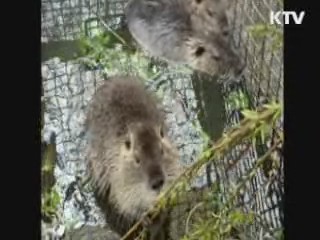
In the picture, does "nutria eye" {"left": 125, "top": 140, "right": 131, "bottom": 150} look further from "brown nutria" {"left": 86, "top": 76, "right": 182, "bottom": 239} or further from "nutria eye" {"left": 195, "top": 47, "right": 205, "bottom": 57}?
"nutria eye" {"left": 195, "top": 47, "right": 205, "bottom": 57}

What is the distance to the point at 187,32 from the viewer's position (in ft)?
9.78

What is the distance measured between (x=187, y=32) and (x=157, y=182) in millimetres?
440

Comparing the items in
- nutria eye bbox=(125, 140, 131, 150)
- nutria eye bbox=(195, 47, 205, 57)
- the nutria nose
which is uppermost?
nutria eye bbox=(195, 47, 205, 57)

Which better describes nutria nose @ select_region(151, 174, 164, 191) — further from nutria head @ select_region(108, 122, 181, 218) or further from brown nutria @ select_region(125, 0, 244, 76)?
brown nutria @ select_region(125, 0, 244, 76)

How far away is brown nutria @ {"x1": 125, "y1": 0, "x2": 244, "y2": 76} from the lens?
2.98m

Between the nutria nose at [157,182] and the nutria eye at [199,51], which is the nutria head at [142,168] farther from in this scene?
the nutria eye at [199,51]

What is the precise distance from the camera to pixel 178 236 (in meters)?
2.96

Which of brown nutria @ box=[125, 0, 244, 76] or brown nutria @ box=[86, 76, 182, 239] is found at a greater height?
brown nutria @ box=[125, 0, 244, 76]

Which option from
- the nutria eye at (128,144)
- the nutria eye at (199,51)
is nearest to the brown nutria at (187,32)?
the nutria eye at (199,51)

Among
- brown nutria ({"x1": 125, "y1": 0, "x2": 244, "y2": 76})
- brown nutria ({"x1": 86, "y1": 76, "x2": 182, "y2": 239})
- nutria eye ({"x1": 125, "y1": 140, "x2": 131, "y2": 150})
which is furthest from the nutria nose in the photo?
brown nutria ({"x1": 125, "y1": 0, "x2": 244, "y2": 76})

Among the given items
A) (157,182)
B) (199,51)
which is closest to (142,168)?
(157,182)

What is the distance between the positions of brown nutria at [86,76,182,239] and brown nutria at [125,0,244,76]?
0.13m

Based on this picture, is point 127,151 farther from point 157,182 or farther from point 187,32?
point 187,32

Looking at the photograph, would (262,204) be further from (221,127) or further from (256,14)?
(256,14)
